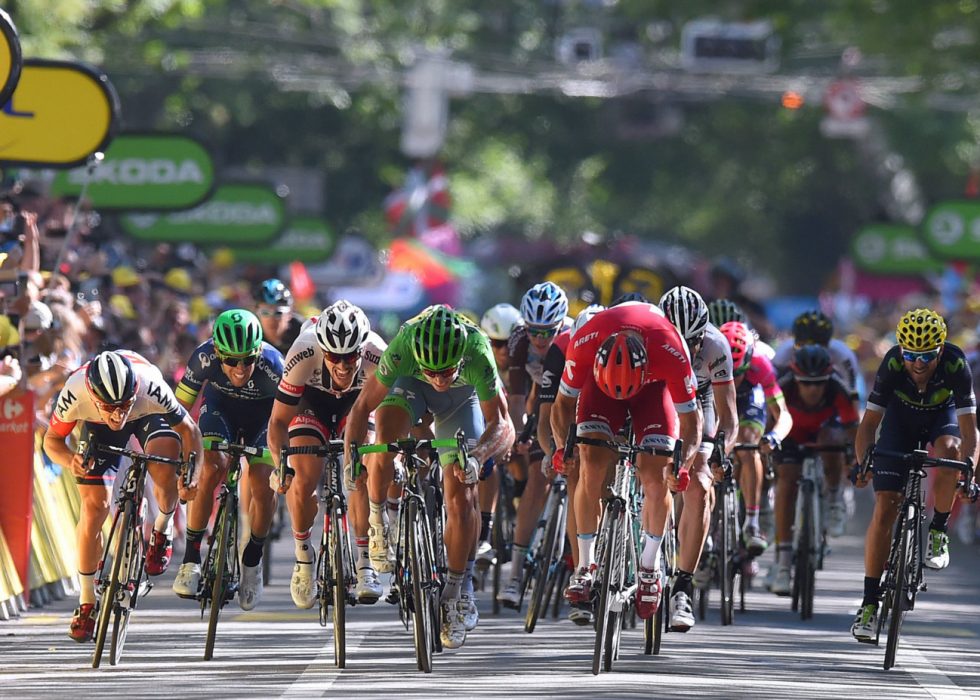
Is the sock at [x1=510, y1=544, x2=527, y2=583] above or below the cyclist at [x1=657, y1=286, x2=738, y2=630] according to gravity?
below

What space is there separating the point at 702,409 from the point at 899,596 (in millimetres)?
1804

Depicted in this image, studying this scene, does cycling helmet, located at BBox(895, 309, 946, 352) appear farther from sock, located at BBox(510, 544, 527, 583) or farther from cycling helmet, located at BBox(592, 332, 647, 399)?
sock, located at BBox(510, 544, 527, 583)

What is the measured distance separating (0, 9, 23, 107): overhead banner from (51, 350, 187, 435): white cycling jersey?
1935 millimetres

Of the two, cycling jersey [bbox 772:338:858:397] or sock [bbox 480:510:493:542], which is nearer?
sock [bbox 480:510:493:542]

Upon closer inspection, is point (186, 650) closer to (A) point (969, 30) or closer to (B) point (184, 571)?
(B) point (184, 571)

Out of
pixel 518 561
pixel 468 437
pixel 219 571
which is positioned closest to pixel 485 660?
pixel 468 437

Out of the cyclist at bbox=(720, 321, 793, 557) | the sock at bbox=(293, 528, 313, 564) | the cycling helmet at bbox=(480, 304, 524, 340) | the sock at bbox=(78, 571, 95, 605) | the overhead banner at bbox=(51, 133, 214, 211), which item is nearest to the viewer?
the sock at bbox=(293, 528, 313, 564)

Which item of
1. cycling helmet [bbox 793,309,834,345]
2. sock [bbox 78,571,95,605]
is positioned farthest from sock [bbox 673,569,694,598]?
cycling helmet [bbox 793,309,834,345]

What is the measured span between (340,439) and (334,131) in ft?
117

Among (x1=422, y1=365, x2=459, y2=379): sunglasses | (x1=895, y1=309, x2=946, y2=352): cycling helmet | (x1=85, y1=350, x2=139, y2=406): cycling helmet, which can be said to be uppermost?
(x1=895, y1=309, x2=946, y2=352): cycling helmet

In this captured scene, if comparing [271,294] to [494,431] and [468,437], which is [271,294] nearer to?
[468,437]

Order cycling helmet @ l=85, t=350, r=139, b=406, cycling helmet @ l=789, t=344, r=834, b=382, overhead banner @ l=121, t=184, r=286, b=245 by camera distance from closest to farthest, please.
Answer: cycling helmet @ l=85, t=350, r=139, b=406, cycling helmet @ l=789, t=344, r=834, b=382, overhead banner @ l=121, t=184, r=286, b=245

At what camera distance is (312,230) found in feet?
115

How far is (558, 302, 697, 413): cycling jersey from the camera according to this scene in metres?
11.8
